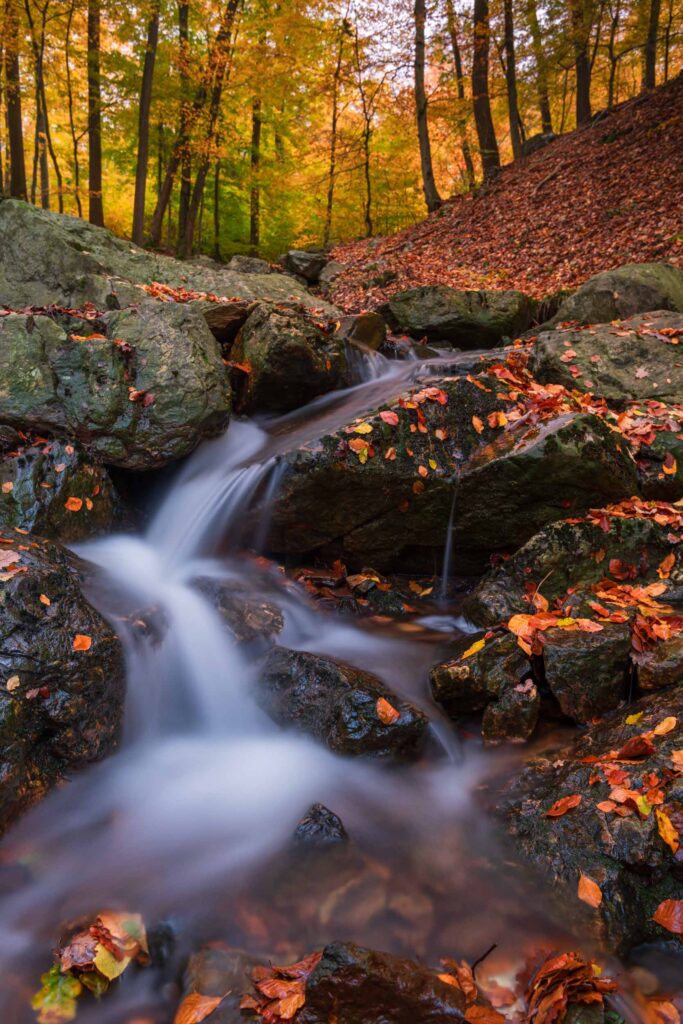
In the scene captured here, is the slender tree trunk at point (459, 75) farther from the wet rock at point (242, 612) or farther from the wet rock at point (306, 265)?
the wet rock at point (242, 612)

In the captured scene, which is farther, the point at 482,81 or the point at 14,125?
the point at 482,81

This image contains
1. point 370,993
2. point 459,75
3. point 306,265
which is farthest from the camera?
point 459,75

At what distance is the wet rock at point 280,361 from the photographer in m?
6.54

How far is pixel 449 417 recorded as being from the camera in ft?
17.7

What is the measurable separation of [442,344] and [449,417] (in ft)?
16.5

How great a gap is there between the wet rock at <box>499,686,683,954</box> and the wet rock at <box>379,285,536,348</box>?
25.1ft

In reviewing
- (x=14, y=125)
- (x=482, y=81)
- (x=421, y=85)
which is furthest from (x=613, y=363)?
(x=482, y=81)

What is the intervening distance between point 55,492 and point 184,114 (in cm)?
1290

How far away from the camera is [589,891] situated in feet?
8.23

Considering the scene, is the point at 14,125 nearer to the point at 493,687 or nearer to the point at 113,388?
the point at 113,388

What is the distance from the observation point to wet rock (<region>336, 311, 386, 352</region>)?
8.19 m

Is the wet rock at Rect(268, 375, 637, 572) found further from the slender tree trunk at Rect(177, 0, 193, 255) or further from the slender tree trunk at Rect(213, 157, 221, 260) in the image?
the slender tree trunk at Rect(213, 157, 221, 260)

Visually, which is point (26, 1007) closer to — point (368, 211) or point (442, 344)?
point (442, 344)

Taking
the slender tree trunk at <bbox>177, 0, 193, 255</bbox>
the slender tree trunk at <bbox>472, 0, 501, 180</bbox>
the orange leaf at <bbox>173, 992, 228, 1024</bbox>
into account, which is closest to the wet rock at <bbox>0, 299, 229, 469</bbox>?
the orange leaf at <bbox>173, 992, 228, 1024</bbox>
